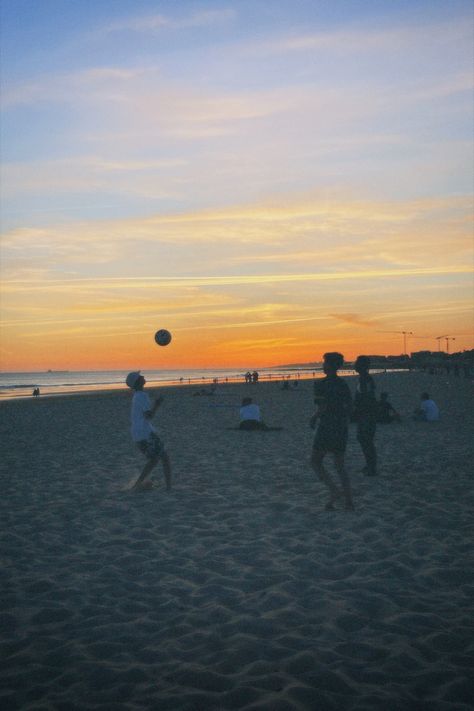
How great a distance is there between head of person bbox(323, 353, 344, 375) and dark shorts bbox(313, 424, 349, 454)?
77 cm

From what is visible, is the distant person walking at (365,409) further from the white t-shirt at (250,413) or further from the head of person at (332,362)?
the white t-shirt at (250,413)

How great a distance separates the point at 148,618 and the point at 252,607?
89 centimetres

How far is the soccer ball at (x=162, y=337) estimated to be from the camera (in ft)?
38.7

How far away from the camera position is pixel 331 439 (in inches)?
327

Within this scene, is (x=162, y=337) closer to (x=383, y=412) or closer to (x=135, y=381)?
(x=135, y=381)

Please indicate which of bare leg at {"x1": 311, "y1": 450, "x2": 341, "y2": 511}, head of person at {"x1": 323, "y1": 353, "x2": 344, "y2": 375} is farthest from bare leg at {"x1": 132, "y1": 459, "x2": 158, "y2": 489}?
head of person at {"x1": 323, "y1": 353, "x2": 344, "y2": 375}

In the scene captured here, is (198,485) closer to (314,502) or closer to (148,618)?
(314,502)

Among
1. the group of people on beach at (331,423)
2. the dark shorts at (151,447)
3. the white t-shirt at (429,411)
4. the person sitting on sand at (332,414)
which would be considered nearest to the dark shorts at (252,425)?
the white t-shirt at (429,411)

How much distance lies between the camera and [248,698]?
3791 mm

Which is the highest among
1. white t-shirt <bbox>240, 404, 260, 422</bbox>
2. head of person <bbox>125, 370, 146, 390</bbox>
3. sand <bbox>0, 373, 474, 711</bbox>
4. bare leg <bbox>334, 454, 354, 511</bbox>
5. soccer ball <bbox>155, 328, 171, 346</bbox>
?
soccer ball <bbox>155, 328, 171, 346</bbox>

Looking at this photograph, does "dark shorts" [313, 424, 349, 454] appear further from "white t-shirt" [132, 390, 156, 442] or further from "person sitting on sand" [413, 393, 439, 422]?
"person sitting on sand" [413, 393, 439, 422]

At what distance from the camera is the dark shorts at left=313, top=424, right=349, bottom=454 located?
8297mm

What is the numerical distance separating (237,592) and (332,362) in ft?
12.1

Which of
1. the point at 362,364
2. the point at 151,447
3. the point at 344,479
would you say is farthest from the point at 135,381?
the point at 362,364
